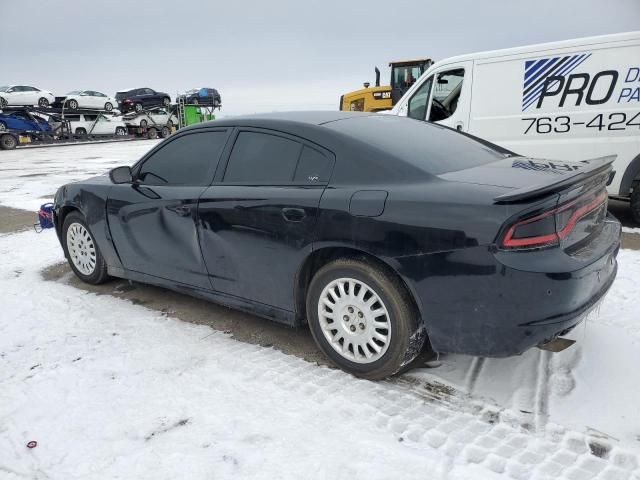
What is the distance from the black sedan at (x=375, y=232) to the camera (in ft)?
7.55

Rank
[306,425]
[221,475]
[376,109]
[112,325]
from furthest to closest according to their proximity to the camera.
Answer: [376,109], [112,325], [306,425], [221,475]

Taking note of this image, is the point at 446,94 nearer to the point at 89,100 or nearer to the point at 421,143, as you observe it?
the point at 421,143

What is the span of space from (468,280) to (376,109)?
13.2 m

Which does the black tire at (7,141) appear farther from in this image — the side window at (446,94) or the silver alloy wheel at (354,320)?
the silver alloy wheel at (354,320)

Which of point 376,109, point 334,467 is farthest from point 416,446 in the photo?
point 376,109

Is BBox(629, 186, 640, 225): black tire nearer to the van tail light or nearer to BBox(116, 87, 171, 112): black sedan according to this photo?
the van tail light

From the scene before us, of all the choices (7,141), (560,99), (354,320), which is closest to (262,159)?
(354,320)

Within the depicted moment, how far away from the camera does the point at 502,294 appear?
7.52ft

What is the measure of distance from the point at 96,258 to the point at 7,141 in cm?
2424

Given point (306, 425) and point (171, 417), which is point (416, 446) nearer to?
point (306, 425)

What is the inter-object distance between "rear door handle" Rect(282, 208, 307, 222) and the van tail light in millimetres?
1121

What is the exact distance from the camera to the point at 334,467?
2.15 meters

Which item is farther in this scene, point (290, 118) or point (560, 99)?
point (560, 99)

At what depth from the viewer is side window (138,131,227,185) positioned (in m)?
3.55
